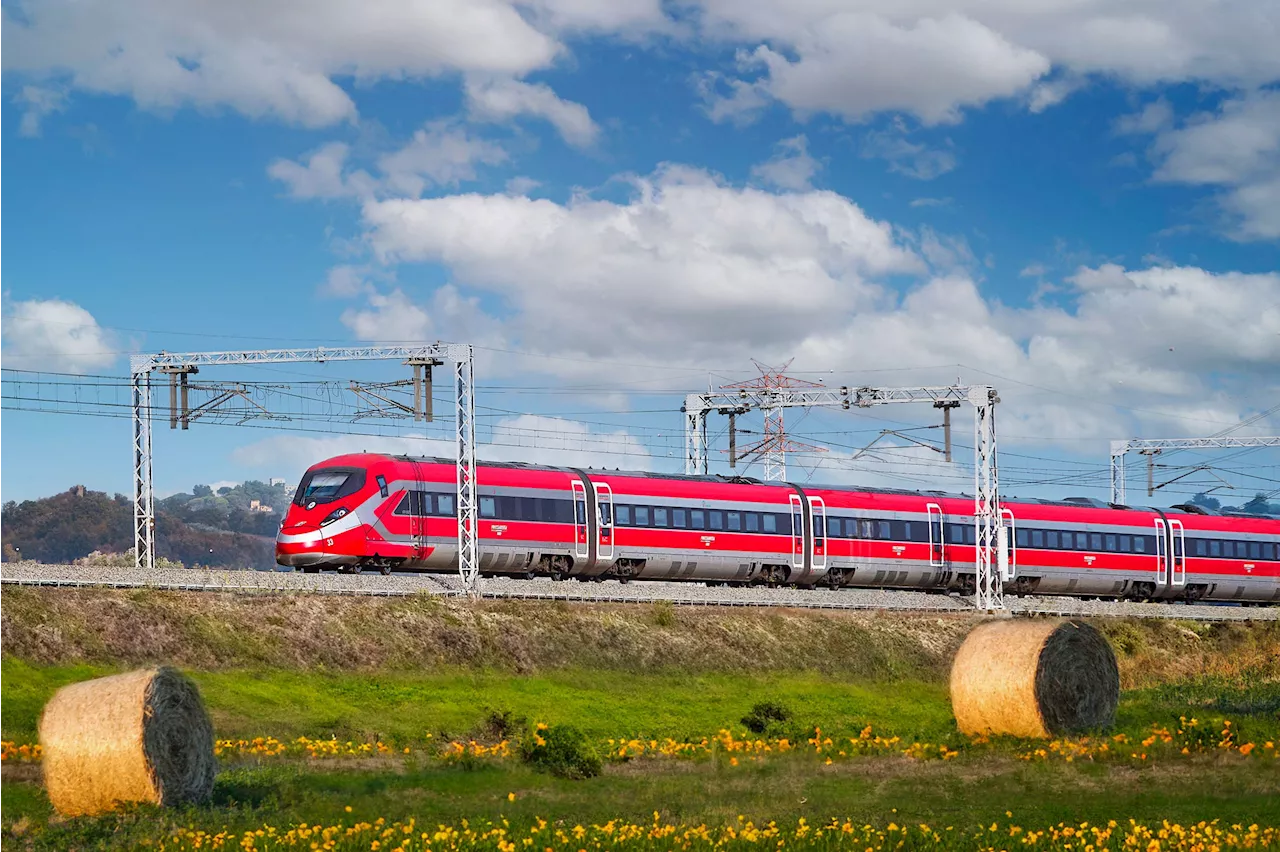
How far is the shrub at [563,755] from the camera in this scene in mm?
23016

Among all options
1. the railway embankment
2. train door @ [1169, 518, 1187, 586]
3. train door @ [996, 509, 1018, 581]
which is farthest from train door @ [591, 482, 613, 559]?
train door @ [1169, 518, 1187, 586]

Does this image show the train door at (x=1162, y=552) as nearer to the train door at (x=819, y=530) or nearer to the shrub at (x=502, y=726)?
the train door at (x=819, y=530)

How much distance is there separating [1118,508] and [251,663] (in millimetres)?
42300

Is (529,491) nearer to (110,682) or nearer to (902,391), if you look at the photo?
(902,391)

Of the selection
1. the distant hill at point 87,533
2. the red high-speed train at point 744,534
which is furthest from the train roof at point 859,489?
the distant hill at point 87,533

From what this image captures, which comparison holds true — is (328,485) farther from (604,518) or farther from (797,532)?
(797,532)

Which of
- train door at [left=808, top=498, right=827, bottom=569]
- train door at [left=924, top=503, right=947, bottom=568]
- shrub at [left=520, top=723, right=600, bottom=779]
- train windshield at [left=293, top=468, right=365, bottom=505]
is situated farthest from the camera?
train door at [left=924, top=503, right=947, bottom=568]

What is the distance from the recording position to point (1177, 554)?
65.6 metres

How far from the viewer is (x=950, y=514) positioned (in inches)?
2360

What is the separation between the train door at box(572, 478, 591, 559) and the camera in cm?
4872

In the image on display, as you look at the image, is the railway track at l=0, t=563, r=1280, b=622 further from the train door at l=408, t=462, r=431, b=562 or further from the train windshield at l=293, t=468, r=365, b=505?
the train windshield at l=293, t=468, r=365, b=505

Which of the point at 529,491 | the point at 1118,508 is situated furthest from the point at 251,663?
the point at 1118,508

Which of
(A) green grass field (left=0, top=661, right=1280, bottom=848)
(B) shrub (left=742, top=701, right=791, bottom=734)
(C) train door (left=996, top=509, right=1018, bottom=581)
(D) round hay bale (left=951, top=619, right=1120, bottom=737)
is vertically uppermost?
Answer: (C) train door (left=996, top=509, right=1018, bottom=581)

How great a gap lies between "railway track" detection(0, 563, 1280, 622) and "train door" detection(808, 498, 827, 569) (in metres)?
1.37
